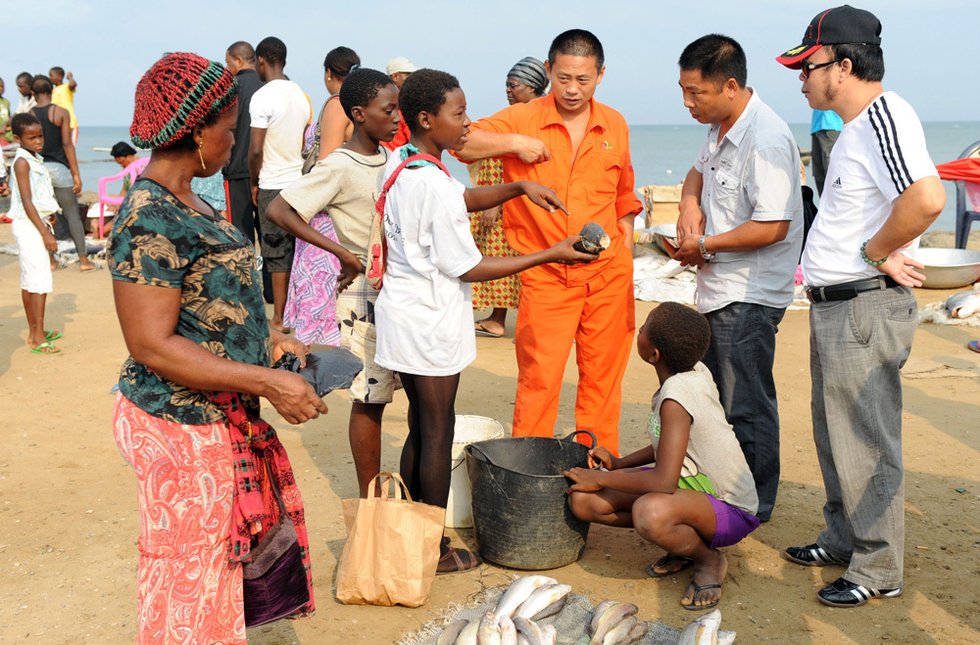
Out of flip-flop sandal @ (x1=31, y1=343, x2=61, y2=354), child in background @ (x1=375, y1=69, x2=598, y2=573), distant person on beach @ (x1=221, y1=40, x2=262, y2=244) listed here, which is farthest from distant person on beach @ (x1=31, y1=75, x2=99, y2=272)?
child in background @ (x1=375, y1=69, x2=598, y2=573)

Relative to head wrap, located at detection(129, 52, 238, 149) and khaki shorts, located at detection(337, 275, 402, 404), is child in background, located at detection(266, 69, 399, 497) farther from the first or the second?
head wrap, located at detection(129, 52, 238, 149)

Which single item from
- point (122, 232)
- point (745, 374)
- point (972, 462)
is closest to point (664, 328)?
point (745, 374)

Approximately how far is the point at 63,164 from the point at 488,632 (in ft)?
31.7

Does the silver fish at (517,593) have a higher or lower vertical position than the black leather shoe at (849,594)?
higher

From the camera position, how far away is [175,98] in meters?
2.09

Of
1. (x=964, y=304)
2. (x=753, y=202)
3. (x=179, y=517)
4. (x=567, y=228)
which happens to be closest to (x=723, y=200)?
(x=753, y=202)

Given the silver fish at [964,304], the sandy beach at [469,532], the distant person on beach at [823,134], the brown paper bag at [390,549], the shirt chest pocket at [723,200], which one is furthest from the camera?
the distant person on beach at [823,134]

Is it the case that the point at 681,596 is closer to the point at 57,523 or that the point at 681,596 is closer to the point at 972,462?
the point at 972,462

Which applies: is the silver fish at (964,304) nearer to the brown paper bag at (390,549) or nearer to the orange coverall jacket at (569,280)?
the orange coverall jacket at (569,280)

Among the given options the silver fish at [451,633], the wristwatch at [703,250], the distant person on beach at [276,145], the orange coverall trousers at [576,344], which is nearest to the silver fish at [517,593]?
the silver fish at [451,633]

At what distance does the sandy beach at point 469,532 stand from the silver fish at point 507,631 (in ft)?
1.72

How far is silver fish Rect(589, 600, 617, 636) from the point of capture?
3.21 m

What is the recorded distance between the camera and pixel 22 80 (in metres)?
15.0

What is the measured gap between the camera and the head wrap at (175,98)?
2094mm
